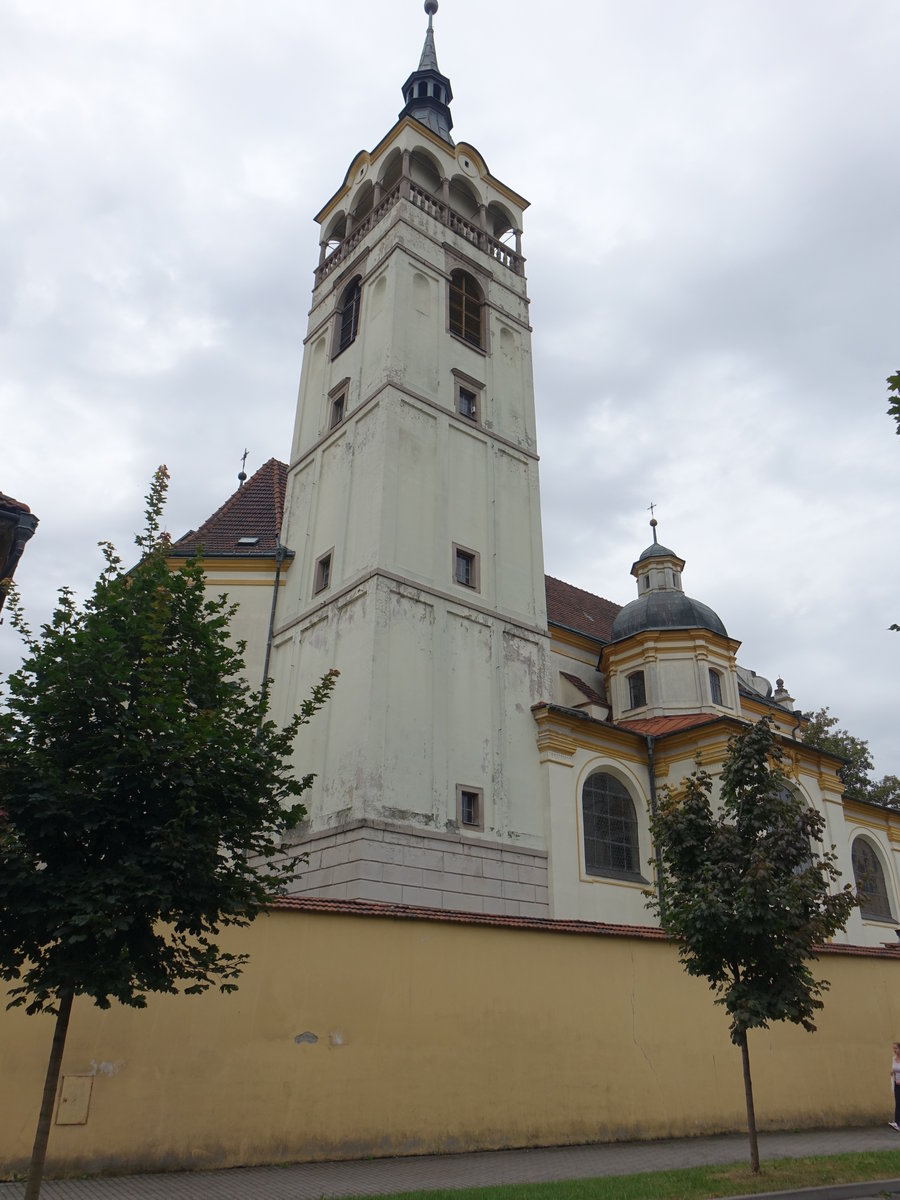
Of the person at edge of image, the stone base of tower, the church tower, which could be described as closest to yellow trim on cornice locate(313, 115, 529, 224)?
the church tower

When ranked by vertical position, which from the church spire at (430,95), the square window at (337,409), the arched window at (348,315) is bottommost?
the square window at (337,409)

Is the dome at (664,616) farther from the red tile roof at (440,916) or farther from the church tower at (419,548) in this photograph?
the red tile roof at (440,916)

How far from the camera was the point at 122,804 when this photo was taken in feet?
24.7

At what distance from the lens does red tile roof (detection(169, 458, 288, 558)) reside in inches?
981

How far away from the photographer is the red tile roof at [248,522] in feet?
81.7

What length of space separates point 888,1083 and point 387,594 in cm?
1273

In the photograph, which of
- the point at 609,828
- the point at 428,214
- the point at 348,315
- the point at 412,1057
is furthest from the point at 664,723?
the point at 412,1057

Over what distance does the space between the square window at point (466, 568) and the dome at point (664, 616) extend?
7.90 meters

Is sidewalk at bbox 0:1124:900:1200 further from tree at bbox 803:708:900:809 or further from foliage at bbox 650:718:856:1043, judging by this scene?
tree at bbox 803:708:900:809

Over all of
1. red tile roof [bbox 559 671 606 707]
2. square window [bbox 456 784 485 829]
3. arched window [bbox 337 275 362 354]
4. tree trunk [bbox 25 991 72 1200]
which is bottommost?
Result: tree trunk [bbox 25 991 72 1200]

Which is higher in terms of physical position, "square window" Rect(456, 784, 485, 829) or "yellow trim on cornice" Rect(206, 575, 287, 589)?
"yellow trim on cornice" Rect(206, 575, 287, 589)

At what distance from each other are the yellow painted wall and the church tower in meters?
5.38

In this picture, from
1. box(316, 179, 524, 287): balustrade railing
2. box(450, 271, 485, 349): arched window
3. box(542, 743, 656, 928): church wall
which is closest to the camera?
box(542, 743, 656, 928): church wall

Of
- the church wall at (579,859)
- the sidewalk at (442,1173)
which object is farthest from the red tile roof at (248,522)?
the sidewalk at (442,1173)
